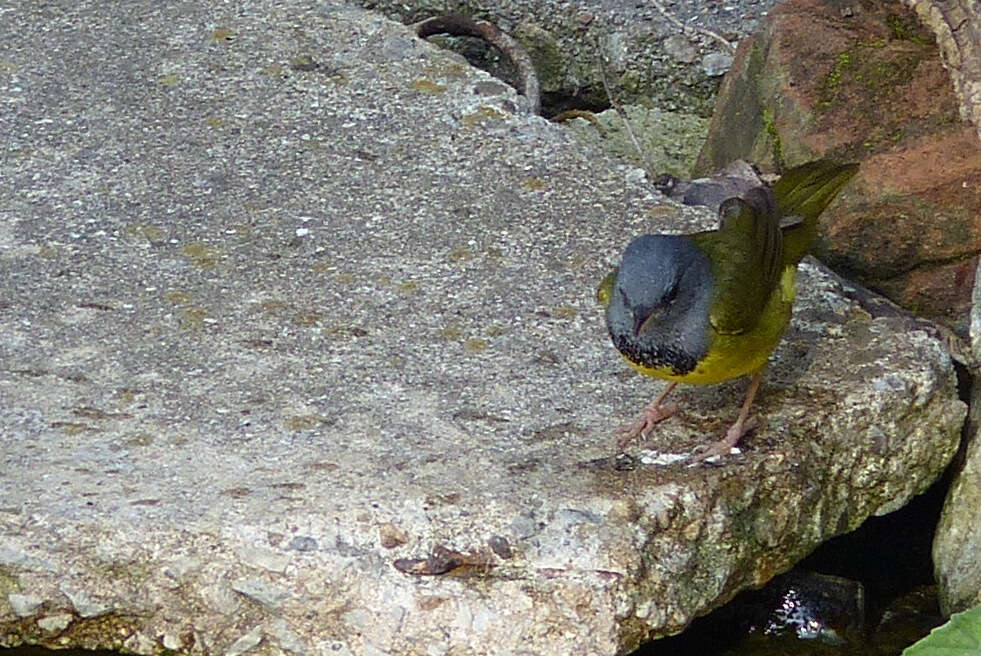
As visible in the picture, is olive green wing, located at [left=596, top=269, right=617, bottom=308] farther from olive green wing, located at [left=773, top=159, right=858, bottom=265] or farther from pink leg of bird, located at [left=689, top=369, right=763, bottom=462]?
olive green wing, located at [left=773, top=159, right=858, bottom=265]

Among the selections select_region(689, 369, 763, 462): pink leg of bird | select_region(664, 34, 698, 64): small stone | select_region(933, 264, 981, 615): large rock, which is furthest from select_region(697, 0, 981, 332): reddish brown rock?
select_region(689, 369, 763, 462): pink leg of bird

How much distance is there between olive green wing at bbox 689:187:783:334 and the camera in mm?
3352

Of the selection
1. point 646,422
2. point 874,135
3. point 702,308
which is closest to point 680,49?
point 874,135

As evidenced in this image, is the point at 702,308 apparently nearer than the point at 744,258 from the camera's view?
Yes

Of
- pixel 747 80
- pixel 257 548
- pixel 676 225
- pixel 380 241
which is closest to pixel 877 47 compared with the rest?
pixel 747 80

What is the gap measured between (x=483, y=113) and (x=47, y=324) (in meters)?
1.48

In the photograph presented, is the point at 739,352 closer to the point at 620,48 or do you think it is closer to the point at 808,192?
the point at 808,192

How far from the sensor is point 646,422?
133 inches

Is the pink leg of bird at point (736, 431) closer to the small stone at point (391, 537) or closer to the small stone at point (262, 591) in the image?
the small stone at point (391, 537)

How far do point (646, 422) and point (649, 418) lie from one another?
0.02 m

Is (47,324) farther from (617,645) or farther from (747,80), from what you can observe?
(747,80)

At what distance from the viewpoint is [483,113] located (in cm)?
464

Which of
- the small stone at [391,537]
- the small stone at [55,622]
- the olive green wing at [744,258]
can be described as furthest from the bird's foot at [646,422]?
the small stone at [55,622]

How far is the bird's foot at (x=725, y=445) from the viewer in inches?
130
